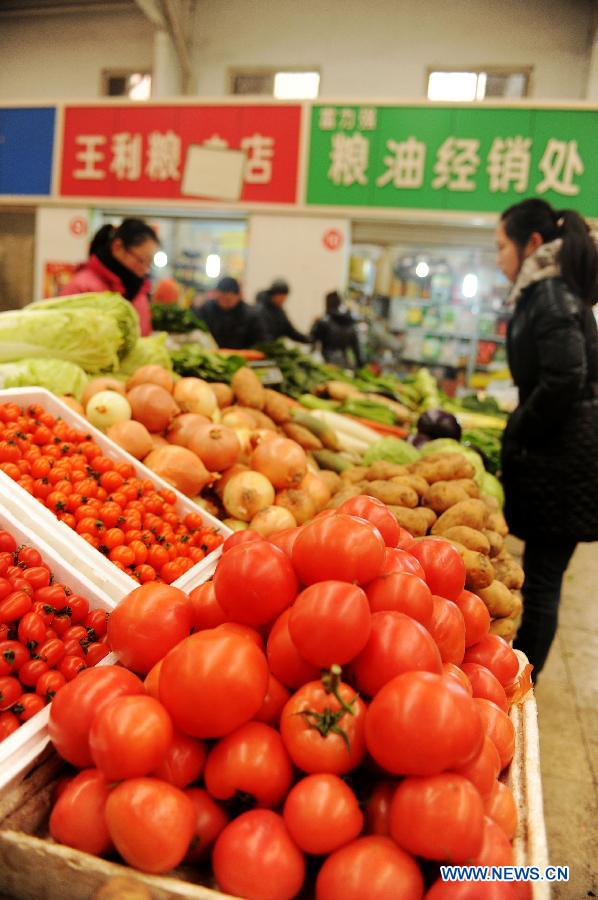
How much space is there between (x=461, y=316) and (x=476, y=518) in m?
7.73

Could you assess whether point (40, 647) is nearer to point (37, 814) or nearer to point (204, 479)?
point (37, 814)

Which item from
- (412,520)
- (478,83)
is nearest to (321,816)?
(412,520)

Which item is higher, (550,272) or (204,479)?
(550,272)

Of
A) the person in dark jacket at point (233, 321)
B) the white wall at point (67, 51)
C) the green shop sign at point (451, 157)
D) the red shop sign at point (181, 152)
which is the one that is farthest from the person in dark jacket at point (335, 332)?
the white wall at point (67, 51)

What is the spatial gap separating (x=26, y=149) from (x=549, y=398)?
8.12 metres

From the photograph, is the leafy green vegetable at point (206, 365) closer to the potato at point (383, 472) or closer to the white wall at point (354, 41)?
the potato at point (383, 472)

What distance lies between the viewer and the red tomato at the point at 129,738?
100 centimetres

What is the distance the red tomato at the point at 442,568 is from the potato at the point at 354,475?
144 cm

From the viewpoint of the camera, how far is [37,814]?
1.15 metres

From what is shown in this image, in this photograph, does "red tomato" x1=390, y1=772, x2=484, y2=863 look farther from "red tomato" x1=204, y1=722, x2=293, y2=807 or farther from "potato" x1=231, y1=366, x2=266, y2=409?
"potato" x1=231, y1=366, x2=266, y2=409

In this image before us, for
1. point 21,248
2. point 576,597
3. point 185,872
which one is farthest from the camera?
point 21,248

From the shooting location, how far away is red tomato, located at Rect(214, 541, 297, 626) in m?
1.22

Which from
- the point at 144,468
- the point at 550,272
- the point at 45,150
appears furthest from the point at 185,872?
the point at 45,150

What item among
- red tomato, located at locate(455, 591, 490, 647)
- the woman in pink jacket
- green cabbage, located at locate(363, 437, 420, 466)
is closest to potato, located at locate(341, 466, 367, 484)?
green cabbage, located at locate(363, 437, 420, 466)
